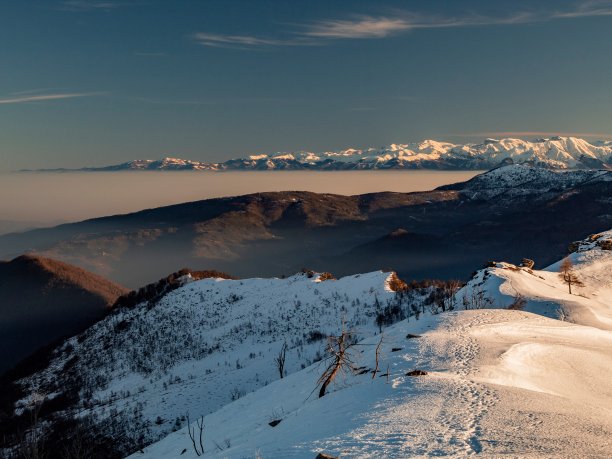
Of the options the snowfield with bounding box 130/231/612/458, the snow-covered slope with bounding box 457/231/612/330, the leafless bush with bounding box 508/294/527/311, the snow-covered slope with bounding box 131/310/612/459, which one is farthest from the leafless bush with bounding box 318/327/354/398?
the snow-covered slope with bounding box 457/231/612/330

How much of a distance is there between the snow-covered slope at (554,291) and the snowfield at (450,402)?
1321cm

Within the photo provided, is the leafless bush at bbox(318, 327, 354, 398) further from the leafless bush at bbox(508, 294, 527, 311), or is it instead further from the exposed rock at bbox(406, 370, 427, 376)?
the leafless bush at bbox(508, 294, 527, 311)

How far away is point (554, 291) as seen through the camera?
191 ft

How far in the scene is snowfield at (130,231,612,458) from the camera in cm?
1514

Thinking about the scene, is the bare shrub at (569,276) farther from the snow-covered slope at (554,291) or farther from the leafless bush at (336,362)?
the leafless bush at (336,362)

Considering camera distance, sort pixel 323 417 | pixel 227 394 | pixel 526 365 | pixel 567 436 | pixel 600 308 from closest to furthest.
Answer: pixel 567 436, pixel 323 417, pixel 526 365, pixel 227 394, pixel 600 308

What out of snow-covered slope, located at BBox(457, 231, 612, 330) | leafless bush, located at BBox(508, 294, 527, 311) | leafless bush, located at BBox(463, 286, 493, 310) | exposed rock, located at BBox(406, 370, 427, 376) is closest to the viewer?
exposed rock, located at BBox(406, 370, 427, 376)

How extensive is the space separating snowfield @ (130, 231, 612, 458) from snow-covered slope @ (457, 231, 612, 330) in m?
13.2

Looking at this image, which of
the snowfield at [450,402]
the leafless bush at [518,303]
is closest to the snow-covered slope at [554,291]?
the leafless bush at [518,303]

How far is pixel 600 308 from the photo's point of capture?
178ft

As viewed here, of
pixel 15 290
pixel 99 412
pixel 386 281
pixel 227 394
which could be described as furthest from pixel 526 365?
pixel 15 290

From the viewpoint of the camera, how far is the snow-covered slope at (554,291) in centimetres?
4981

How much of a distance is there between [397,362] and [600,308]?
1532 inches

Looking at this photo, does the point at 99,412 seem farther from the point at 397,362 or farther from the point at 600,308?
the point at 600,308
